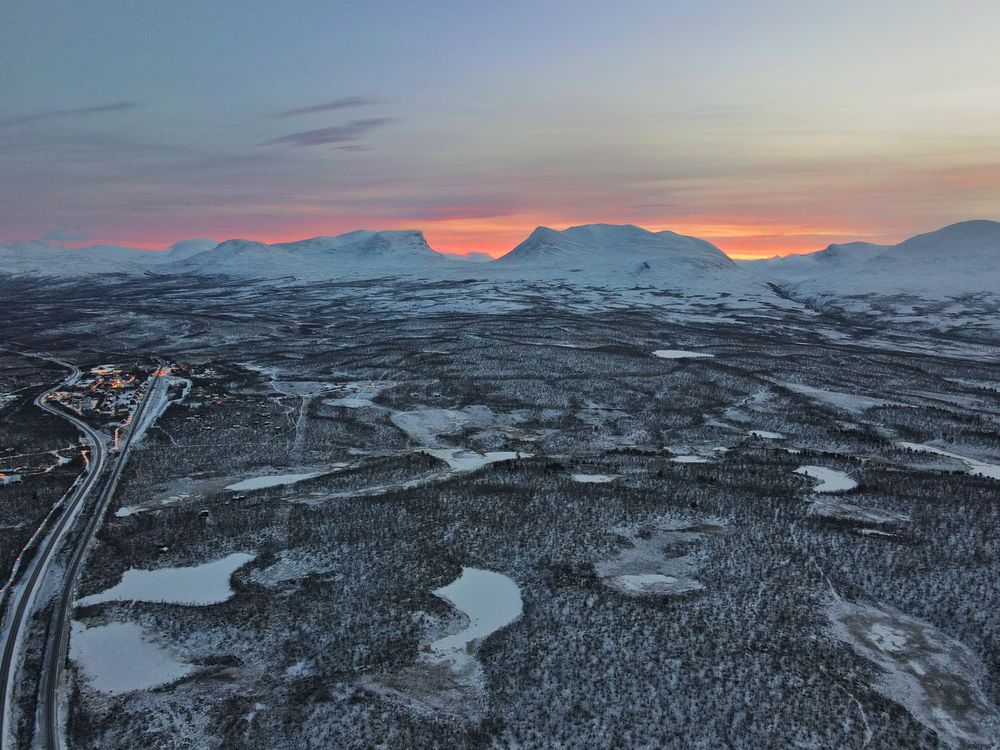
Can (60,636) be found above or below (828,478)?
above

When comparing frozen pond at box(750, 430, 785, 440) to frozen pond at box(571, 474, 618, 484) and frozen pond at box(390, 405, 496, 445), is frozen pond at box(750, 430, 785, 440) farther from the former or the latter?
frozen pond at box(390, 405, 496, 445)

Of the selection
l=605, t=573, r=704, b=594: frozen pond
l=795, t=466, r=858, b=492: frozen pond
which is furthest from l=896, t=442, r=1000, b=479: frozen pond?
l=605, t=573, r=704, b=594: frozen pond

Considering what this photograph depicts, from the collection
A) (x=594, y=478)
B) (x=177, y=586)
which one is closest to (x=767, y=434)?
(x=594, y=478)

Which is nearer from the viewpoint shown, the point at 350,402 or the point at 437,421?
the point at 437,421

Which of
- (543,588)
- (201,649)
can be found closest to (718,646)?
(543,588)

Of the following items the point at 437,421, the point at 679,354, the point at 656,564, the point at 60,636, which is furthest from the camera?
the point at 679,354

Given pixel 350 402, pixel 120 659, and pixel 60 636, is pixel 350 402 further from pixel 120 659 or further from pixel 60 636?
pixel 120 659
